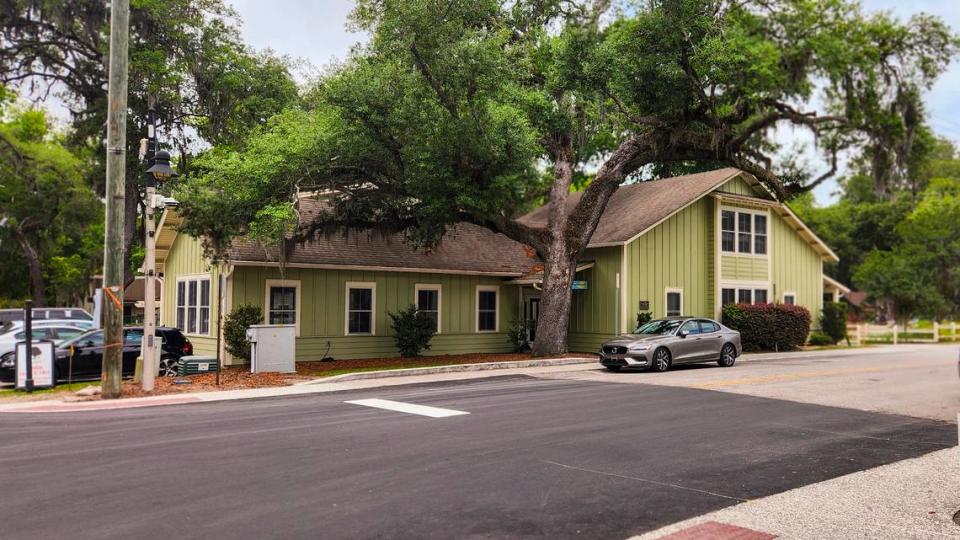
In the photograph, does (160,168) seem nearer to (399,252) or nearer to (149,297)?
(149,297)

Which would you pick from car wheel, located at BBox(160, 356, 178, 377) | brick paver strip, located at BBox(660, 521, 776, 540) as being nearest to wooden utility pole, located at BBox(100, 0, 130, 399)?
car wheel, located at BBox(160, 356, 178, 377)

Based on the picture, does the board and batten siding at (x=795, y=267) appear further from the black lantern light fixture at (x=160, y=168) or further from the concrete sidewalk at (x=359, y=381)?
the black lantern light fixture at (x=160, y=168)

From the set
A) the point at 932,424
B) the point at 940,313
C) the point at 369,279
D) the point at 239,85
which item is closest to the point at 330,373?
the point at 369,279

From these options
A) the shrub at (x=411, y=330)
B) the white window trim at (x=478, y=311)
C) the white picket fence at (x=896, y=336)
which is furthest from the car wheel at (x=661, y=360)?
the white picket fence at (x=896, y=336)

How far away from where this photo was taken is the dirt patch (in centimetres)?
1934

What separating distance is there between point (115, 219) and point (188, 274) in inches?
411

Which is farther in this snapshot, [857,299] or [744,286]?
[857,299]

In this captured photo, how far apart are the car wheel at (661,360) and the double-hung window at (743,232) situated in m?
10.1

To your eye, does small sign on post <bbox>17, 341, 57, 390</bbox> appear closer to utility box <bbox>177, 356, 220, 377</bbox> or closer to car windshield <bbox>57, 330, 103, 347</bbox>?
car windshield <bbox>57, 330, 103, 347</bbox>

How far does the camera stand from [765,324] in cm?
2711

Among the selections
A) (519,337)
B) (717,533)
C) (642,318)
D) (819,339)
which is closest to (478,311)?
(519,337)

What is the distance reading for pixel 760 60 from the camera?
1936cm

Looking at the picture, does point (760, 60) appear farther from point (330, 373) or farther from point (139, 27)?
point (139, 27)

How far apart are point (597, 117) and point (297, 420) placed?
16.2 metres
